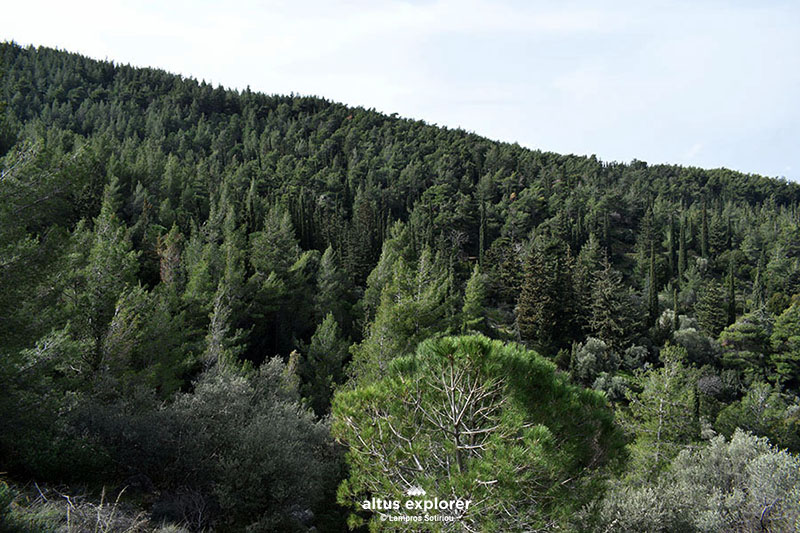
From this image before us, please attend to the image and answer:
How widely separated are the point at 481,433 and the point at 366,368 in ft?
52.6

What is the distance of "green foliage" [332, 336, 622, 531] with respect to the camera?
743cm

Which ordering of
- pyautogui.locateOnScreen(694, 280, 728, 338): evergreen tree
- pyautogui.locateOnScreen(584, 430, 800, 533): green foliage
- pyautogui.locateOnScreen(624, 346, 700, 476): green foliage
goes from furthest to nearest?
pyautogui.locateOnScreen(694, 280, 728, 338): evergreen tree
pyautogui.locateOnScreen(624, 346, 700, 476): green foliage
pyautogui.locateOnScreen(584, 430, 800, 533): green foliage

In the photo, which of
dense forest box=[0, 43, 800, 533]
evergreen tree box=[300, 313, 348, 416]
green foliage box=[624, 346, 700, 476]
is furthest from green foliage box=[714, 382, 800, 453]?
evergreen tree box=[300, 313, 348, 416]

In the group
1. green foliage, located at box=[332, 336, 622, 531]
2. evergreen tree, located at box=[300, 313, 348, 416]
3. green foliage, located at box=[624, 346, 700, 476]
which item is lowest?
evergreen tree, located at box=[300, 313, 348, 416]

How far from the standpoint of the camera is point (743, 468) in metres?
15.2

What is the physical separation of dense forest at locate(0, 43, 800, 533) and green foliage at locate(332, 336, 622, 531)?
0.20ft

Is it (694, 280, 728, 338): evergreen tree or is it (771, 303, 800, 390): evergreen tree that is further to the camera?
(694, 280, 728, 338): evergreen tree

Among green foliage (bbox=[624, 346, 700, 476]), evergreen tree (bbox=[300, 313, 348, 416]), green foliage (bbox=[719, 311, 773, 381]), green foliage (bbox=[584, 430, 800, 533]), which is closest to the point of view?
green foliage (bbox=[584, 430, 800, 533])

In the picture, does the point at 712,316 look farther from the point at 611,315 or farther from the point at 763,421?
the point at 763,421

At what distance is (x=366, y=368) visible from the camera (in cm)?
2411

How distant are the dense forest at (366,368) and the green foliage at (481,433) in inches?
2.4

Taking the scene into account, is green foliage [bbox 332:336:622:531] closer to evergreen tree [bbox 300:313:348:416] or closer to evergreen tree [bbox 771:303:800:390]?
evergreen tree [bbox 300:313:348:416]

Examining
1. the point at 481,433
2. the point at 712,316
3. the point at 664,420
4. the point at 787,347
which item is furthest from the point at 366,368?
the point at 787,347

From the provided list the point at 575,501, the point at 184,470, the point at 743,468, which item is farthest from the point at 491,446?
the point at 743,468
